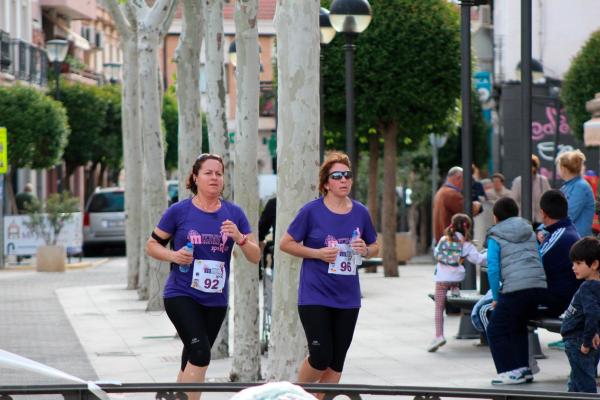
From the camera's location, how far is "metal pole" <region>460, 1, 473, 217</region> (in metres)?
15.7

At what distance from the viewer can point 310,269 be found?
956 cm

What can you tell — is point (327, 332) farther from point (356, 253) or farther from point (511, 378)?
point (511, 378)

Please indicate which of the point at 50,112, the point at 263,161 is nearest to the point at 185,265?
the point at 50,112

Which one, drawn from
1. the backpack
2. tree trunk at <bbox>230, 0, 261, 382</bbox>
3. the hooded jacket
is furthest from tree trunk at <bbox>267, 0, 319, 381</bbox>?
the backpack

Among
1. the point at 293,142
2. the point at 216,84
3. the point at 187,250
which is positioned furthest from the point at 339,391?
the point at 216,84

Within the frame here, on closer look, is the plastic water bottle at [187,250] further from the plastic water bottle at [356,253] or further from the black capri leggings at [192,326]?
the plastic water bottle at [356,253]

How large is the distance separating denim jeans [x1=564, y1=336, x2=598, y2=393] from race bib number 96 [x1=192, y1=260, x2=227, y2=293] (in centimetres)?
261

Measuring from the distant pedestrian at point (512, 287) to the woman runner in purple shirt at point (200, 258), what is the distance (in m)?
3.11

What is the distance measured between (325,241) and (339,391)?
527 centimetres

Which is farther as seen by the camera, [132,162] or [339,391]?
[132,162]

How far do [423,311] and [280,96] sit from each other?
32.9 ft

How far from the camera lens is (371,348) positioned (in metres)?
15.6

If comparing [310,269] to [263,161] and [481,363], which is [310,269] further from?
[263,161]

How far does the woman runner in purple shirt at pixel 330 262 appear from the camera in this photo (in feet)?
30.9
